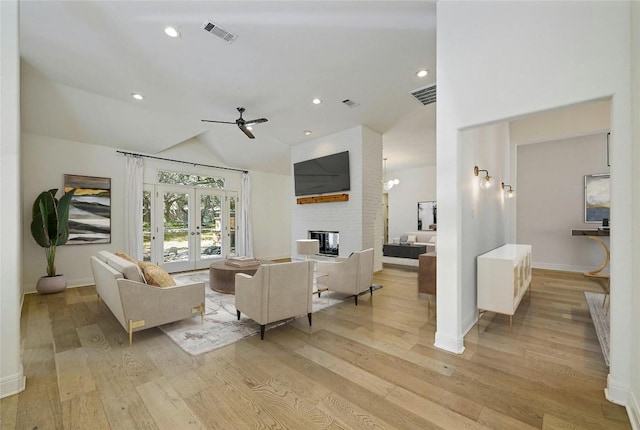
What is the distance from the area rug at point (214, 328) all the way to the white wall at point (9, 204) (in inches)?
46.6

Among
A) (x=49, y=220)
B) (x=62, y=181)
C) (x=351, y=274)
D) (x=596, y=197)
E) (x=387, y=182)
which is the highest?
(x=387, y=182)

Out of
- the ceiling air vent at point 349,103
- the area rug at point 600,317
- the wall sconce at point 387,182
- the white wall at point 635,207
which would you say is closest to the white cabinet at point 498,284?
the area rug at point 600,317

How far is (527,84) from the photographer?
7.21 ft

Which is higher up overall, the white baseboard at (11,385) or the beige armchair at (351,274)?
the beige armchair at (351,274)

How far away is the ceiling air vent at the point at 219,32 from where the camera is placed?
2.98m

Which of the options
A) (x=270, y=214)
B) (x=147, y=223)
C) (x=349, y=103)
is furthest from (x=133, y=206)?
(x=349, y=103)

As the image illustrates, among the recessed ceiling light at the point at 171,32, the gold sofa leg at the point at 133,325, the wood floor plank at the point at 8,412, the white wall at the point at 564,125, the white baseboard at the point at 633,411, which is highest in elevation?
the recessed ceiling light at the point at 171,32

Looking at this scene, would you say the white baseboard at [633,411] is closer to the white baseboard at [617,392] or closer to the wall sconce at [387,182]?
the white baseboard at [617,392]

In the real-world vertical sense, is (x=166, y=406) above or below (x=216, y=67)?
below

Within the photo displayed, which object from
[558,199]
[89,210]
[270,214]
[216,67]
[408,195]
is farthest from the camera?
[408,195]

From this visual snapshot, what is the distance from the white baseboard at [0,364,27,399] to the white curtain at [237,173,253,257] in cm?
575

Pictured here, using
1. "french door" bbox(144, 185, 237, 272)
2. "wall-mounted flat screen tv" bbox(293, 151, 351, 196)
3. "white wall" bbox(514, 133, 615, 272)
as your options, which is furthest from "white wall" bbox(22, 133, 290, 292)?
"white wall" bbox(514, 133, 615, 272)

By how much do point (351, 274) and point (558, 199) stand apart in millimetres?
5757

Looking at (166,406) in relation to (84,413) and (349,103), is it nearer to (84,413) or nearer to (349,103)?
(84,413)
